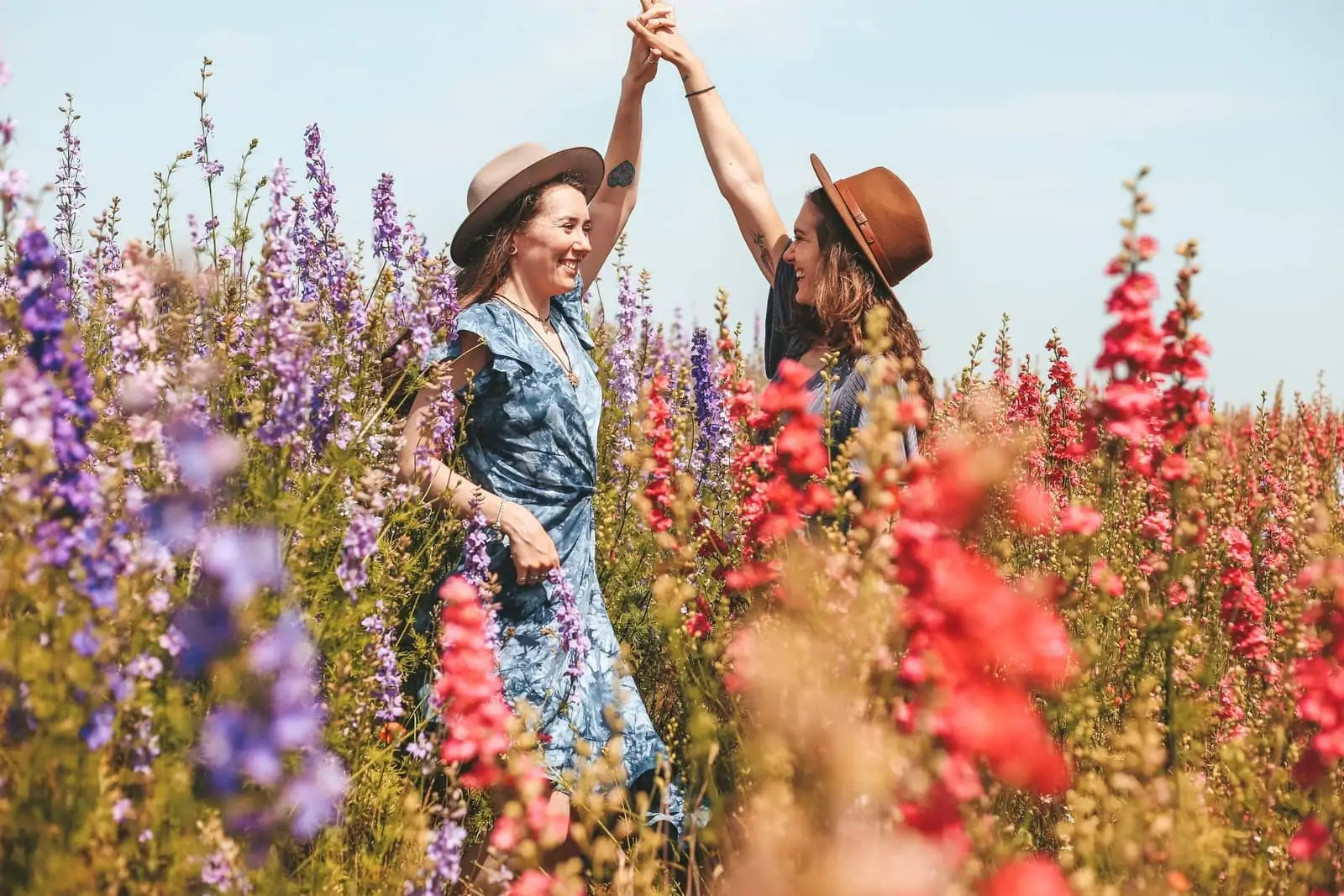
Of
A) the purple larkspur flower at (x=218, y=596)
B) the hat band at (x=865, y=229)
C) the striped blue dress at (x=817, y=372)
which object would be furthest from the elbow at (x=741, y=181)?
the purple larkspur flower at (x=218, y=596)

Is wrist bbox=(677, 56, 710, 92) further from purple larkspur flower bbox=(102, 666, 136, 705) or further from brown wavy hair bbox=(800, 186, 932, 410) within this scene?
purple larkspur flower bbox=(102, 666, 136, 705)

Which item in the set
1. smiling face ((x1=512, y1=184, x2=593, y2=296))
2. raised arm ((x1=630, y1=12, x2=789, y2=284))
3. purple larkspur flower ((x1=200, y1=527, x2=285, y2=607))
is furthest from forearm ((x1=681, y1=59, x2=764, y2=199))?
purple larkspur flower ((x1=200, y1=527, x2=285, y2=607))

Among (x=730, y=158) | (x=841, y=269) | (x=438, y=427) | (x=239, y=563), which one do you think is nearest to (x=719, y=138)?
(x=730, y=158)

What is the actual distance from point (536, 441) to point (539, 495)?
161mm

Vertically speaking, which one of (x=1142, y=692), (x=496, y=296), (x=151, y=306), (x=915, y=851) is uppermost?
(x=496, y=296)

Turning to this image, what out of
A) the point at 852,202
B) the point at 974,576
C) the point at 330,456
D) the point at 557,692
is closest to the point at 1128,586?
the point at 852,202

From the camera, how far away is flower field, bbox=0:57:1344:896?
1632mm

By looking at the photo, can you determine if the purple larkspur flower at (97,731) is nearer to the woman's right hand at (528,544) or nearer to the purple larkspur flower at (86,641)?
the purple larkspur flower at (86,641)

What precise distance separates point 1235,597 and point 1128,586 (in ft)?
0.89

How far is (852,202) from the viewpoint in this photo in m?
3.42

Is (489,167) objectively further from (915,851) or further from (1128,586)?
(915,851)

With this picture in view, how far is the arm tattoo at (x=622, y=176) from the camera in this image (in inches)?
158

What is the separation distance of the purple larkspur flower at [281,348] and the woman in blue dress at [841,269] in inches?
57.7

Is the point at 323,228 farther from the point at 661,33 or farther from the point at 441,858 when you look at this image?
the point at 441,858
